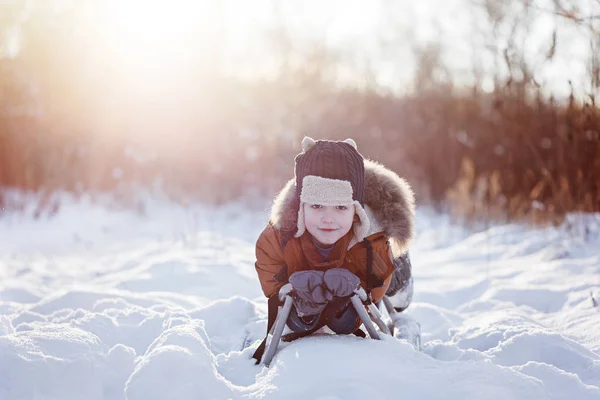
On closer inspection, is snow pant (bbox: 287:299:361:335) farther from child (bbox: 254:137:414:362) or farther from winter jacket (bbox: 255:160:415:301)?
winter jacket (bbox: 255:160:415:301)

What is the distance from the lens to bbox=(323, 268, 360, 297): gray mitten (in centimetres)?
219

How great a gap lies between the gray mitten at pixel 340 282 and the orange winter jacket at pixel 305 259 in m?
0.19

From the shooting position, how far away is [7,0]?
8.43m

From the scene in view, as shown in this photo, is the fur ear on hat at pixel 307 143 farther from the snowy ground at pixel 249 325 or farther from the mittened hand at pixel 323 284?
the snowy ground at pixel 249 325

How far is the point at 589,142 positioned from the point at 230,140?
23.7 feet

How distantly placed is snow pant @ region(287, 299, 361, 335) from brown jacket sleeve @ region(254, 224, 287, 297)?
13cm

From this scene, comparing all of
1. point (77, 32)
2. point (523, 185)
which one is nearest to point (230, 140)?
point (77, 32)

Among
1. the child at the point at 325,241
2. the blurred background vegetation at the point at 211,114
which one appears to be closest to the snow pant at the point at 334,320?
the child at the point at 325,241

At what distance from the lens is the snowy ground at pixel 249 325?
1859mm

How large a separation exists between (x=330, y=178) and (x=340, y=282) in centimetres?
43

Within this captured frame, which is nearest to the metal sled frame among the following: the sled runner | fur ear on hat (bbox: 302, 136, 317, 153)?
the sled runner

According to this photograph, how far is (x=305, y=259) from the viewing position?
2.43 meters

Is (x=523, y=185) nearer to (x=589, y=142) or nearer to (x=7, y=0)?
(x=589, y=142)

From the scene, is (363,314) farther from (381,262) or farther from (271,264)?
(271,264)
